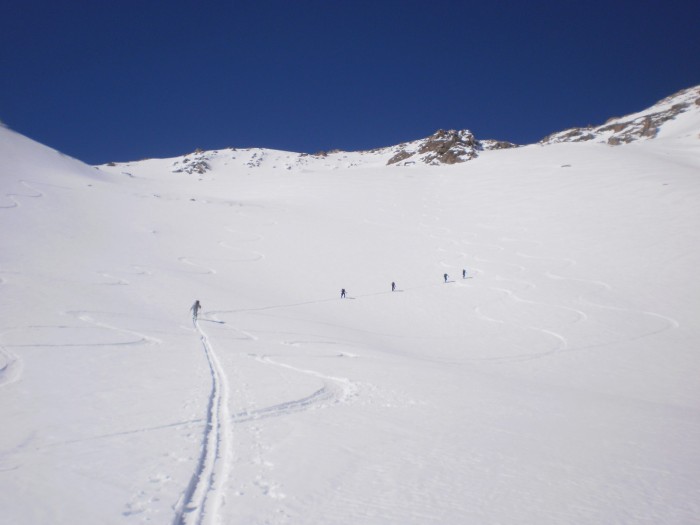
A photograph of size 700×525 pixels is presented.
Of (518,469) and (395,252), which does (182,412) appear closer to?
(518,469)

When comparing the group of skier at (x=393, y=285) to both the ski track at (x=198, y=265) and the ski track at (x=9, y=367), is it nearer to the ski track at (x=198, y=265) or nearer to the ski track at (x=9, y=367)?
the ski track at (x=198, y=265)

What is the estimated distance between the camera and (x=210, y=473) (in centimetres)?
535

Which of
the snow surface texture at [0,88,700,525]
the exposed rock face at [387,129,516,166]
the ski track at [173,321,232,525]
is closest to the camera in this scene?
the ski track at [173,321,232,525]

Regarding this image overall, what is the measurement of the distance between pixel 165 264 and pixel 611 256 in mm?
37542

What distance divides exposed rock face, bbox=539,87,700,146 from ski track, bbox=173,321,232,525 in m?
137

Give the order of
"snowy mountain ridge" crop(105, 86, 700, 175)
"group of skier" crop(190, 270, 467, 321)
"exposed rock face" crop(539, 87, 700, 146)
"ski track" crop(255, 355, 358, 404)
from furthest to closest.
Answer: "exposed rock face" crop(539, 87, 700, 146)
"snowy mountain ridge" crop(105, 86, 700, 175)
"group of skier" crop(190, 270, 467, 321)
"ski track" crop(255, 355, 358, 404)

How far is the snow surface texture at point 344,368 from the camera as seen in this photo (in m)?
5.08

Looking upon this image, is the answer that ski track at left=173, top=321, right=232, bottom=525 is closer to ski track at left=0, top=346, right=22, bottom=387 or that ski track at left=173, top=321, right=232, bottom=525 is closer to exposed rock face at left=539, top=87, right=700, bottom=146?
ski track at left=0, top=346, right=22, bottom=387

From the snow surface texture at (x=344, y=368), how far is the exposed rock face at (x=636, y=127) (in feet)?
306

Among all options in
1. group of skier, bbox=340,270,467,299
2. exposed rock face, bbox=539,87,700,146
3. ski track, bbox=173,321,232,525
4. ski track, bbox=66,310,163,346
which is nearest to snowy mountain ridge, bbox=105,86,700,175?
exposed rock face, bbox=539,87,700,146

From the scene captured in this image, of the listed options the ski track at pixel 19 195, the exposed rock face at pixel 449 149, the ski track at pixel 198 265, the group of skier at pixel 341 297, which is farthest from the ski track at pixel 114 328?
the exposed rock face at pixel 449 149

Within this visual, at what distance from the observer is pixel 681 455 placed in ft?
23.2

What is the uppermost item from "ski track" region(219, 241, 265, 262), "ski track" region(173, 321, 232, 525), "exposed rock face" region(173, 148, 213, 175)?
"exposed rock face" region(173, 148, 213, 175)

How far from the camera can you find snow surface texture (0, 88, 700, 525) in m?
5.08
